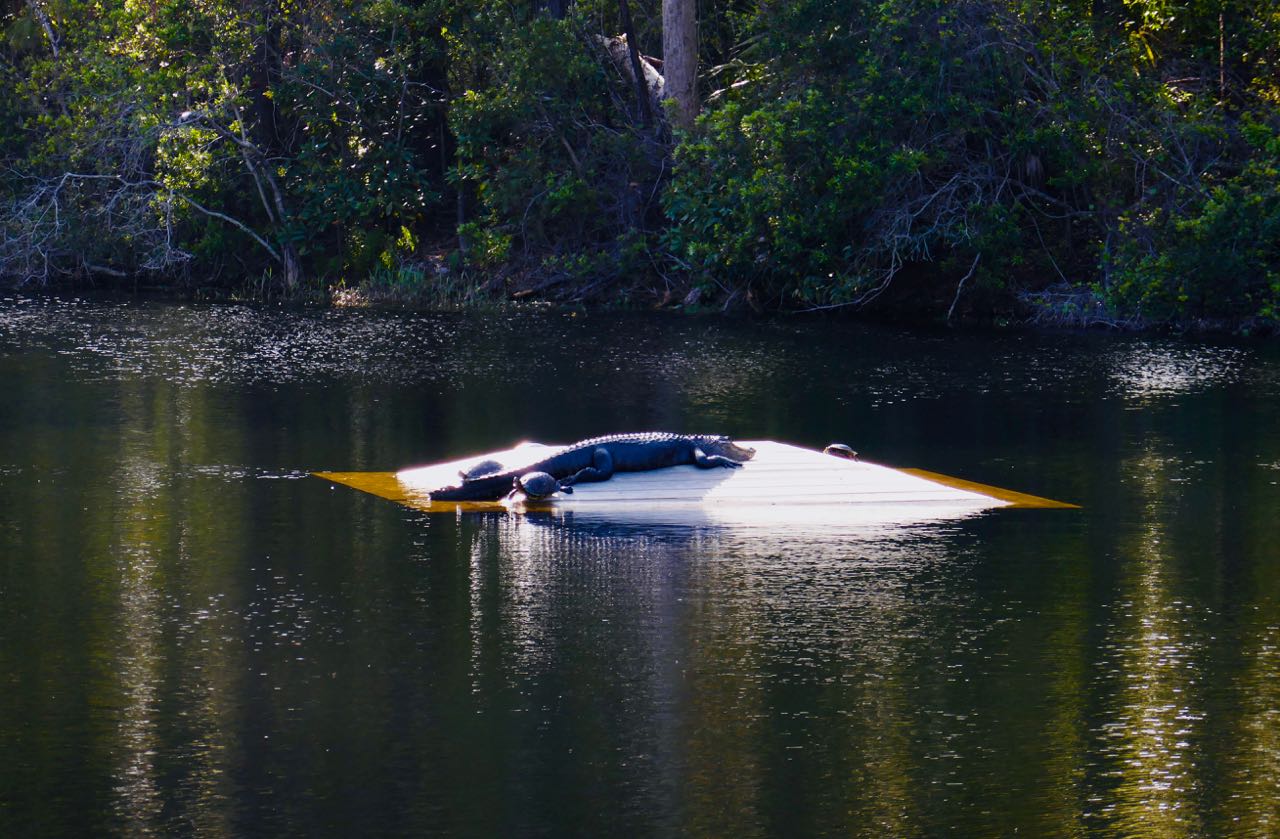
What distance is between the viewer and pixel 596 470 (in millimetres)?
10695

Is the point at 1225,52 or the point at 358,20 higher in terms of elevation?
the point at 358,20

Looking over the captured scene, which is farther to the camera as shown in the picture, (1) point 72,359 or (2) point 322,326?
(2) point 322,326

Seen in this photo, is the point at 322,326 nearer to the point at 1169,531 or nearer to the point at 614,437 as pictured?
the point at 614,437

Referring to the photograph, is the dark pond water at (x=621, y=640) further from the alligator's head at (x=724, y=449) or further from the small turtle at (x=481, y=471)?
the alligator's head at (x=724, y=449)

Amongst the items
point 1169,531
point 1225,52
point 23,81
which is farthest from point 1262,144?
point 23,81

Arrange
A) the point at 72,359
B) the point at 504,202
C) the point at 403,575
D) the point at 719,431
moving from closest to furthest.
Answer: the point at 403,575
the point at 719,431
the point at 72,359
the point at 504,202

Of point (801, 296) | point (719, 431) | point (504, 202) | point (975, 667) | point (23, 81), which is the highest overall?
point (23, 81)

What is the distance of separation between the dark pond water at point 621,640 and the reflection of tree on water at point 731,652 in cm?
2

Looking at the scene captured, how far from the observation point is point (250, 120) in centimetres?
2814

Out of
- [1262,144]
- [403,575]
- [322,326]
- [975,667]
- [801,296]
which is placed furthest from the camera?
[801,296]

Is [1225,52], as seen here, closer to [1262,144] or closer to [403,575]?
[1262,144]

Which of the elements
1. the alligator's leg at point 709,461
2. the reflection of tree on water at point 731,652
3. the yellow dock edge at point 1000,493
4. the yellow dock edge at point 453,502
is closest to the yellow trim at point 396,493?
the yellow dock edge at point 453,502

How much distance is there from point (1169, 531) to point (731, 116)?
44.6ft

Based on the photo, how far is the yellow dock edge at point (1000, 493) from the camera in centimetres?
1063
